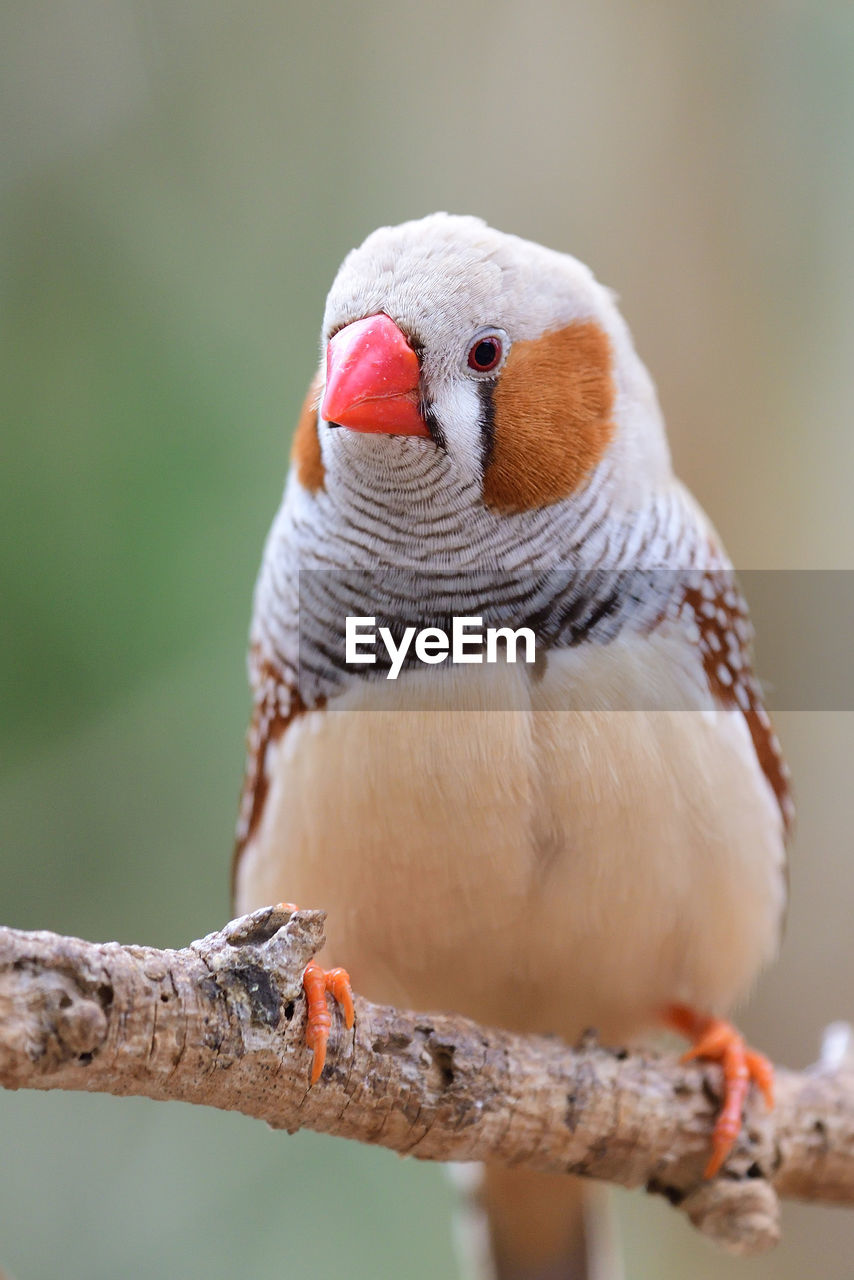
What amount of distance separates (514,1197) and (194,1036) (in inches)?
43.5

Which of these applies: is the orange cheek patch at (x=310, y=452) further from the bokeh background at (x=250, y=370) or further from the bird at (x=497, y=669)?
the bokeh background at (x=250, y=370)

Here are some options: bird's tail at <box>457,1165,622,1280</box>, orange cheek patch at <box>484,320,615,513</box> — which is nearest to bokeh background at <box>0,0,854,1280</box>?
bird's tail at <box>457,1165,622,1280</box>

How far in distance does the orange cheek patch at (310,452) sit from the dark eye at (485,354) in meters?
0.22

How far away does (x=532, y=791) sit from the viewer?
1512 mm

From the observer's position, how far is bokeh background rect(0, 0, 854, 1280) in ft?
7.55

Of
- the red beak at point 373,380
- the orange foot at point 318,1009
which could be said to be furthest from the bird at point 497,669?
the orange foot at point 318,1009

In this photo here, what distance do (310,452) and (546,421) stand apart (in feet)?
1.06

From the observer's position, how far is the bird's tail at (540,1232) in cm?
199

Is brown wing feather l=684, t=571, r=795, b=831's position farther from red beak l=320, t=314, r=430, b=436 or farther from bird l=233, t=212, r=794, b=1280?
red beak l=320, t=314, r=430, b=436

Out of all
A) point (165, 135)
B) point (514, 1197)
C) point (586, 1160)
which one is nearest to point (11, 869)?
point (514, 1197)

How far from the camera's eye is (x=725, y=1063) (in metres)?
1.71

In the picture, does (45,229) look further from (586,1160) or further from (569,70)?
(586,1160)

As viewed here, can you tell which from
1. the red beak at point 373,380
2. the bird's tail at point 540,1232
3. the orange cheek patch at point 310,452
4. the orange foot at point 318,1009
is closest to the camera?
the orange foot at point 318,1009

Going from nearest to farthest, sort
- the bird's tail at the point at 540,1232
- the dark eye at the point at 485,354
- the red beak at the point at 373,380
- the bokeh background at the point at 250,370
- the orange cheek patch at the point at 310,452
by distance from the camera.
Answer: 1. the red beak at the point at 373,380
2. the dark eye at the point at 485,354
3. the orange cheek patch at the point at 310,452
4. the bird's tail at the point at 540,1232
5. the bokeh background at the point at 250,370
